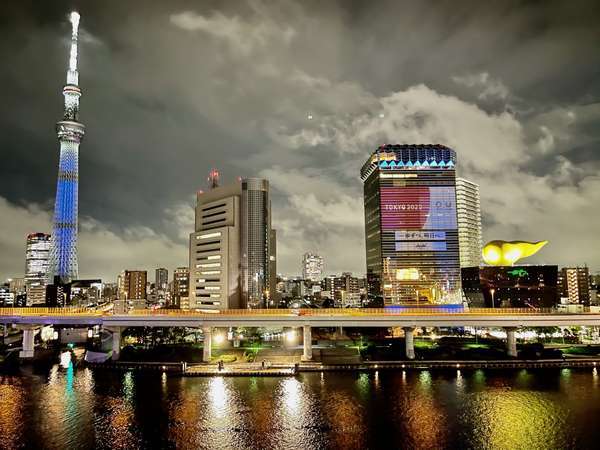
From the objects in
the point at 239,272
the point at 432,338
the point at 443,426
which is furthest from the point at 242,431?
the point at 239,272

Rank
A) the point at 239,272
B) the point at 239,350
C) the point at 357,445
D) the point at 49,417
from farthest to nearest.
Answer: the point at 239,272, the point at 239,350, the point at 49,417, the point at 357,445

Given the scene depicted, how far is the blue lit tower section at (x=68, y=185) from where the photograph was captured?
170 metres

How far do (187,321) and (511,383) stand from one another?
51396mm

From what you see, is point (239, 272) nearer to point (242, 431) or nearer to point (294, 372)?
point (294, 372)

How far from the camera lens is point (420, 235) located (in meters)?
181

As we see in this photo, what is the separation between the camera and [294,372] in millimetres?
67938

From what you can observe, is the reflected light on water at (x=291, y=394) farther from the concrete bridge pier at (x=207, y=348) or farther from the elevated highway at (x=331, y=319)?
the concrete bridge pier at (x=207, y=348)

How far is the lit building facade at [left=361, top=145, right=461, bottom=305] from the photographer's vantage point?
179 m

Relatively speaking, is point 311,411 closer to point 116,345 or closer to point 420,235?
point 116,345

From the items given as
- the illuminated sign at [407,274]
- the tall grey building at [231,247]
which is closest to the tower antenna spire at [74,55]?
the tall grey building at [231,247]

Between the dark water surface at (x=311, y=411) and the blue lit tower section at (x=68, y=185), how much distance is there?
115 metres

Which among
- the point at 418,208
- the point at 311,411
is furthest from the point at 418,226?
the point at 311,411

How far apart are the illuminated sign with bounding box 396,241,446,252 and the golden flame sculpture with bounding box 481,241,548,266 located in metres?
74.5

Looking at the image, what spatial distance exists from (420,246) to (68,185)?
136 m
